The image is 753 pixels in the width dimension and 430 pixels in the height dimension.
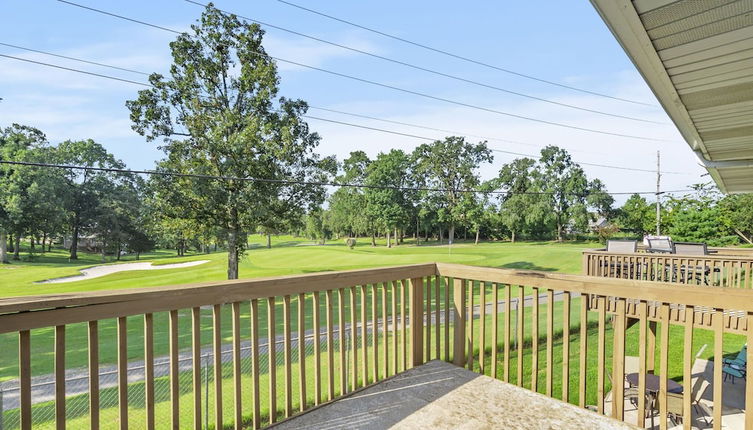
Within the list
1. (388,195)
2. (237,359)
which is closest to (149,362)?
→ (237,359)

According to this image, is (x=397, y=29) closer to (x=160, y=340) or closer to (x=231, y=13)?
(x=231, y=13)

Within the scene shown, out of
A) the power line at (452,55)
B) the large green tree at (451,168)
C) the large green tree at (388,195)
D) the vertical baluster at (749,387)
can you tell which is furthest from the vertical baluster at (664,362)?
the large green tree at (451,168)

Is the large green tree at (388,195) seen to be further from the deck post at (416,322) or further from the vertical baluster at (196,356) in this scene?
the vertical baluster at (196,356)

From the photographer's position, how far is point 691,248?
325 inches

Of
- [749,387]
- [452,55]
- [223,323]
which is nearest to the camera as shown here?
[749,387]

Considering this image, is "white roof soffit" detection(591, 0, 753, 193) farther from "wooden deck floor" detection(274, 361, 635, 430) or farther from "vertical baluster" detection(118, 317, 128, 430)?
"vertical baluster" detection(118, 317, 128, 430)

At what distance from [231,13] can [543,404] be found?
1537 centimetres

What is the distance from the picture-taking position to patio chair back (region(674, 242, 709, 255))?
7947 millimetres

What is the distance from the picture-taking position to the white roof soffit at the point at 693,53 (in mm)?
1546

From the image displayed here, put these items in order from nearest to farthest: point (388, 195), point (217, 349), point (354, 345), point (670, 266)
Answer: point (217, 349)
point (354, 345)
point (670, 266)
point (388, 195)

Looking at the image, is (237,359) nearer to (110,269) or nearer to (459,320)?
(459,320)

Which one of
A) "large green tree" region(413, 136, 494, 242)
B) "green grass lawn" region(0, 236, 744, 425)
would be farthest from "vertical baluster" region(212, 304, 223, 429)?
"large green tree" region(413, 136, 494, 242)

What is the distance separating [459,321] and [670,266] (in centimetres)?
576

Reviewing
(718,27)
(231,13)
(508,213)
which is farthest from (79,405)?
(508,213)
